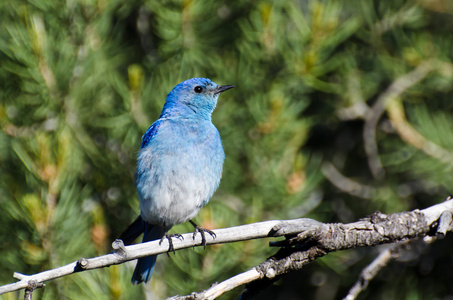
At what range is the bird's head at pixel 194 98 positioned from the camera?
2855 mm

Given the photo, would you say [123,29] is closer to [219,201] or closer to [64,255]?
[219,201]

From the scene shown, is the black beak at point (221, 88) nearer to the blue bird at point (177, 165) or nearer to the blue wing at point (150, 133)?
the blue bird at point (177, 165)

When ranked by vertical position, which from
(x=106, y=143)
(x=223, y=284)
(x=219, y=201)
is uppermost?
(x=106, y=143)

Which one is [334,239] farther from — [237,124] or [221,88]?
[221,88]

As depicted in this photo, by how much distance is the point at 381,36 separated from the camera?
2.86 metres

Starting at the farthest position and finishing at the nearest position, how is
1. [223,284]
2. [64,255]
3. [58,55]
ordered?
1. [58,55]
2. [64,255]
3. [223,284]

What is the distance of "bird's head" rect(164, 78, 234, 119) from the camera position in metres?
2.86

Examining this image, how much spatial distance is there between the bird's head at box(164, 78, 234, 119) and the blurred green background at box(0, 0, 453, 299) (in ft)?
0.24

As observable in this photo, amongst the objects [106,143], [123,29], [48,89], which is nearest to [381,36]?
[123,29]

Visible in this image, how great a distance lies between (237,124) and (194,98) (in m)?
0.41

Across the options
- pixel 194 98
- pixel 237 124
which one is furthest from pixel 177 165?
pixel 194 98

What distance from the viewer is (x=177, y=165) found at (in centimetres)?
271

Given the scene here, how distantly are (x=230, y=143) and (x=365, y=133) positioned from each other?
715 mm

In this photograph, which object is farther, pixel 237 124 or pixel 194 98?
pixel 194 98
